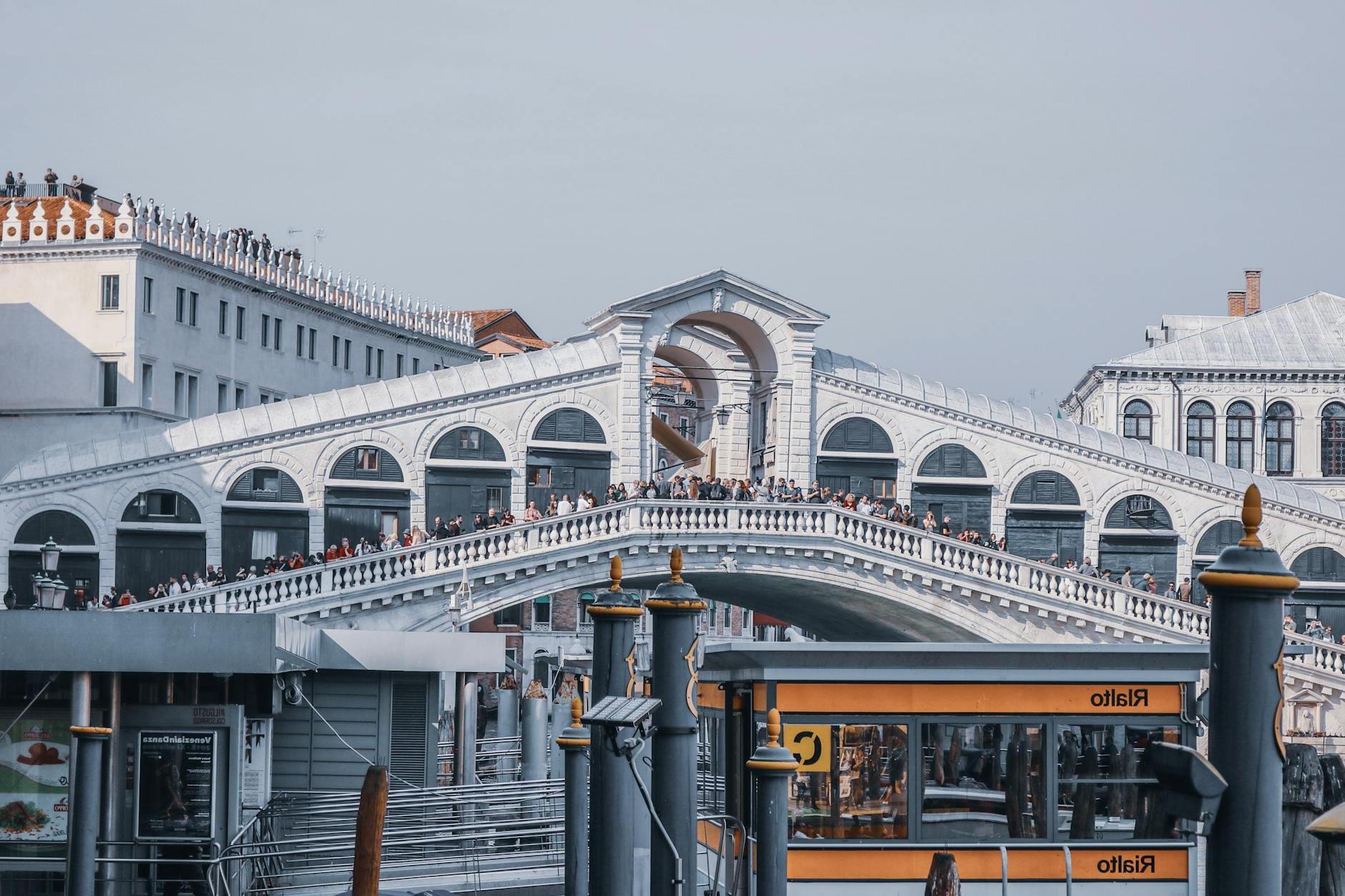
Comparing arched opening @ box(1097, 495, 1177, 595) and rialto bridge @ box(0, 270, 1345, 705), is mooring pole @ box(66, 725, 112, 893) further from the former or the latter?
arched opening @ box(1097, 495, 1177, 595)

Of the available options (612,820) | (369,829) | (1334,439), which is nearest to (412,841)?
(369,829)

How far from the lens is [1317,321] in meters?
59.8

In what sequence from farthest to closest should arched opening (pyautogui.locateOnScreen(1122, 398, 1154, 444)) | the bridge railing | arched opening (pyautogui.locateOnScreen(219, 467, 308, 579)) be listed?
arched opening (pyautogui.locateOnScreen(1122, 398, 1154, 444)), arched opening (pyautogui.locateOnScreen(219, 467, 308, 579)), the bridge railing

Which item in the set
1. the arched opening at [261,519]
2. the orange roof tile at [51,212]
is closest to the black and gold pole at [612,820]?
the arched opening at [261,519]

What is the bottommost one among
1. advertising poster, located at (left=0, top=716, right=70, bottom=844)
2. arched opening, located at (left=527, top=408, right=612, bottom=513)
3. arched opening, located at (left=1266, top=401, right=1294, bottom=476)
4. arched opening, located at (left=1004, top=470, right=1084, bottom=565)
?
advertising poster, located at (left=0, top=716, right=70, bottom=844)

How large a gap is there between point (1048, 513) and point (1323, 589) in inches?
270

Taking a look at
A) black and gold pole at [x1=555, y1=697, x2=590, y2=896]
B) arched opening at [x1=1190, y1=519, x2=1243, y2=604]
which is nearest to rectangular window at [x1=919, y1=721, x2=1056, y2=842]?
black and gold pole at [x1=555, y1=697, x2=590, y2=896]

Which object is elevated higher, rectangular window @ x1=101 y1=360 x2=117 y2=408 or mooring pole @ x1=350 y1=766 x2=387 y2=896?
rectangular window @ x1=101 y1=360 x2=117 y2=408

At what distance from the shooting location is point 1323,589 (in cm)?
4841

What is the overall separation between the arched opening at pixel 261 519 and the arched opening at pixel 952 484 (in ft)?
47.3

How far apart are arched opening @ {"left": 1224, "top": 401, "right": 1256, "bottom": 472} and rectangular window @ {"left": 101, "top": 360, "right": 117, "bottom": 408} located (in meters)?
30.8

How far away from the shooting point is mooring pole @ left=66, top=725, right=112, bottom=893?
14305mm

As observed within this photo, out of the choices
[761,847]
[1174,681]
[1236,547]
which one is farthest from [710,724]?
[1236,547]

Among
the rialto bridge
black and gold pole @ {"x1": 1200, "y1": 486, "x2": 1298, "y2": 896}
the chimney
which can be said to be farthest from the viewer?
the chimney
